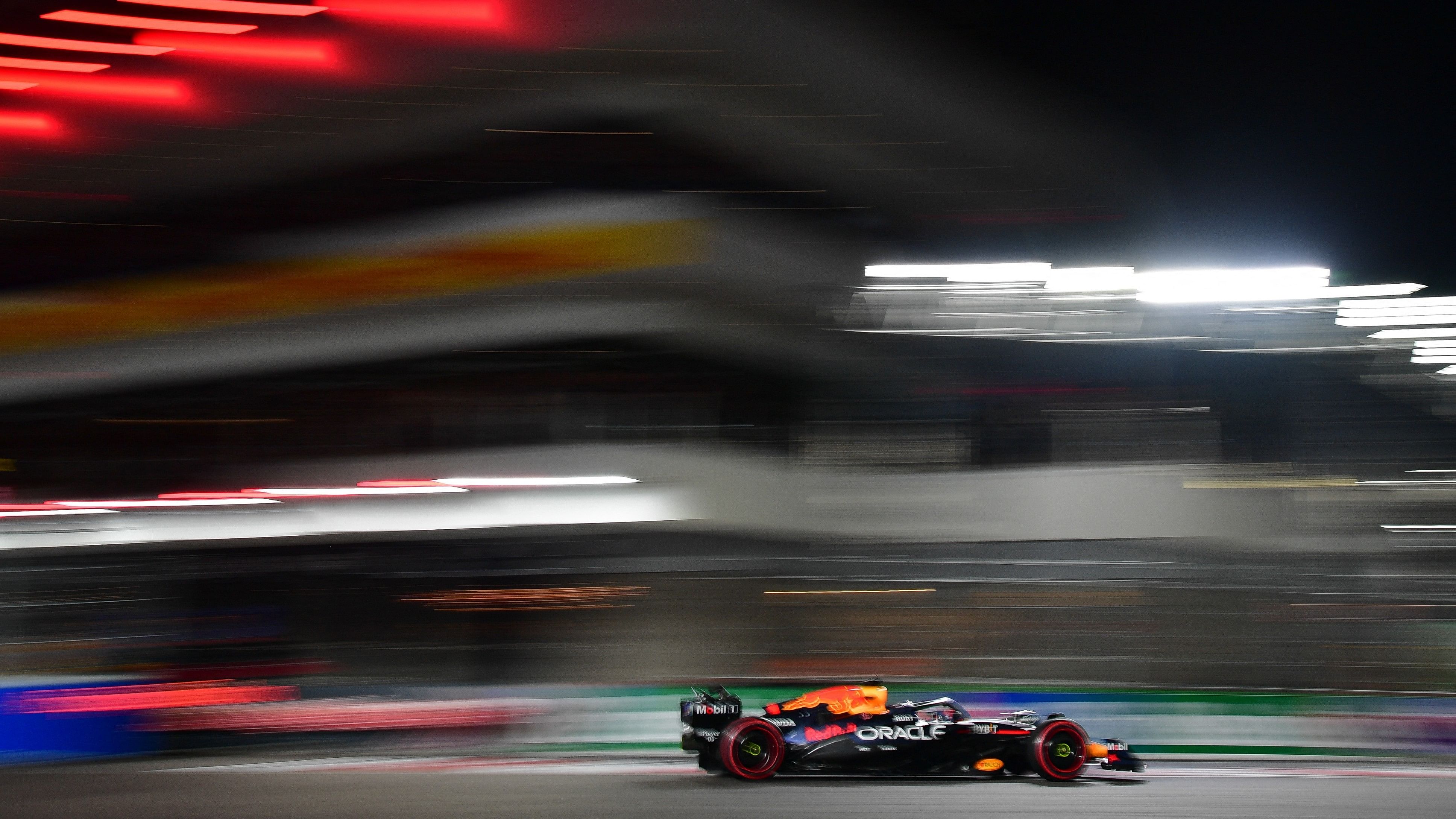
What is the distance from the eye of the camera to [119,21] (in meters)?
9.35

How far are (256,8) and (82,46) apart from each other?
1.72 meters

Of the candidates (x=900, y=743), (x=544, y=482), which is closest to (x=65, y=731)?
(x=544, y=482)

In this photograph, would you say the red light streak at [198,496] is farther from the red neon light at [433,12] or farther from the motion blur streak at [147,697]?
the red neon light at [433,12]

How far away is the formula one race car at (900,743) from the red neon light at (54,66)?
30.5 feet

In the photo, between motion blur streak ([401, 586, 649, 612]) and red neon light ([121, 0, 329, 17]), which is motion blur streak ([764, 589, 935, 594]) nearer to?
motion blur streak ([401, 586, 649, 612])

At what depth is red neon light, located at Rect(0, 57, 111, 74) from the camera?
32.3 ft

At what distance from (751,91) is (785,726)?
8.78m

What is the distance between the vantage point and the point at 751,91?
41.7 ft

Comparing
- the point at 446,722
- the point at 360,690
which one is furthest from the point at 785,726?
the point at 360,690

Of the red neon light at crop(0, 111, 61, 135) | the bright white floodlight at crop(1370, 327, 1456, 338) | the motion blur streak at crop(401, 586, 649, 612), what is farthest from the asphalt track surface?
the red neon light at crop(0, 111, 61, 135)

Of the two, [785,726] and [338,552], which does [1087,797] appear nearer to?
[785,726]

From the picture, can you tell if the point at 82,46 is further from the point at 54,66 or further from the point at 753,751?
the point at 753,751

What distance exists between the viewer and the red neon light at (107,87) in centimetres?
1012

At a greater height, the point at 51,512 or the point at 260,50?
the point at 260,50
